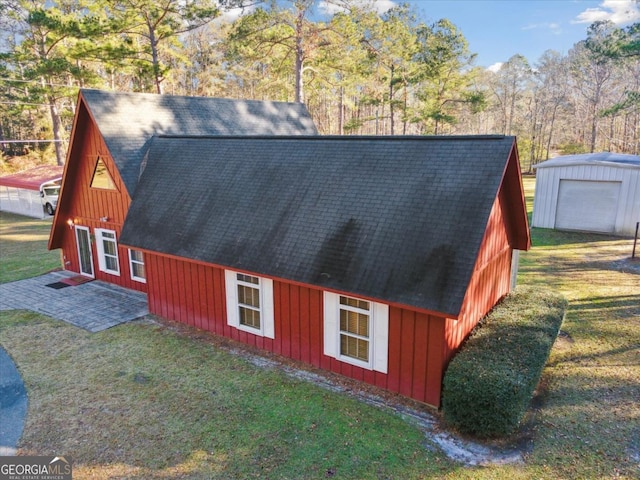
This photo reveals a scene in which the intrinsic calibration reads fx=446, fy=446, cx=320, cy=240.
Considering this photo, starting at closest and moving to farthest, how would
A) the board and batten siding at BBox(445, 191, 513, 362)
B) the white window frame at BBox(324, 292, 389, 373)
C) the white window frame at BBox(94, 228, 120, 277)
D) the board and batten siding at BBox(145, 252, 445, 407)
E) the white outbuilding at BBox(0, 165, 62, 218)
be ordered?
1. the board and batten siding at BBox(145, 252, 445, 407)
2. the board and batten siding at BBox(445, 191, 513, 362)
3. the white window frame at BBox(324, 292, 389, 373)
4. the white window frame at BBox(94, 228, 120, 277)
5. the white outbuilding at BBox(0, 165, 62, 218)

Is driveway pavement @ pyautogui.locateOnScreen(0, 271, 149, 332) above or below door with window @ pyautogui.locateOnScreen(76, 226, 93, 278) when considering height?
below

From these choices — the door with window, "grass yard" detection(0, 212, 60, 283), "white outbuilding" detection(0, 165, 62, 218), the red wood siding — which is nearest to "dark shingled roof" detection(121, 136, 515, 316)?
the red wood siding

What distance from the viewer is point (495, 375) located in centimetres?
664

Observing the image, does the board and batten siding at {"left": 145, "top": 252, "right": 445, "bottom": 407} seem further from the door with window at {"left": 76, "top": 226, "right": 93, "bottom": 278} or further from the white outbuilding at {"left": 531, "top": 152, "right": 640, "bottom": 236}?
the white outbuilding at {"left": 531, "top": 152, "right": 640, "bottom": 236}

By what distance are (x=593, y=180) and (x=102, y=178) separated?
752 inches

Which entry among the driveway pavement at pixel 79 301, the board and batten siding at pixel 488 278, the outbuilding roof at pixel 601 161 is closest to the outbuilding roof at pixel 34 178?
the driveway pavement at pixel 79 301

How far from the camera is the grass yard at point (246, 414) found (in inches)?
243

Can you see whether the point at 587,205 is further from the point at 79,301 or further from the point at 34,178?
the point at 34,178

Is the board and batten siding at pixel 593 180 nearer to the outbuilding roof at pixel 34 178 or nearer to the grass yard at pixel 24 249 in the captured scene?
the grass yard at pixel 24 249

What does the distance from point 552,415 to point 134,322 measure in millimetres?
9412

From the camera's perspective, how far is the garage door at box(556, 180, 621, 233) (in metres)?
19.0

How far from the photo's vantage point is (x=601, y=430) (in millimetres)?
6887

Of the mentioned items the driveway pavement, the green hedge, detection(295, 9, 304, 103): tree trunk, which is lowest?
the driveway pavement

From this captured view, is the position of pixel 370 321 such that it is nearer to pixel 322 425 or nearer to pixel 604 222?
pixel 322 425
